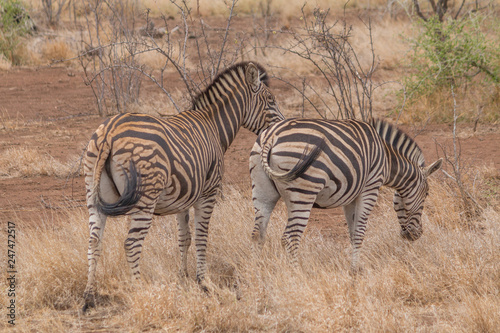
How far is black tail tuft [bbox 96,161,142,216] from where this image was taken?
14.7ft

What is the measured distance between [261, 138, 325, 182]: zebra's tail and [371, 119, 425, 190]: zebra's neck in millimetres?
1034

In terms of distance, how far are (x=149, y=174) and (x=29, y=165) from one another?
5.56 metres

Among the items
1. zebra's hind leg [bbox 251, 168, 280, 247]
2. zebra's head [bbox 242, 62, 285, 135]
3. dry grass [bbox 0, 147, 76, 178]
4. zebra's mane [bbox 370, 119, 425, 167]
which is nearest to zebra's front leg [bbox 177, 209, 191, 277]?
zebra's hind leg [bbox 251, 168, 280, 247]

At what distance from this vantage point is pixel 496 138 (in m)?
10.4

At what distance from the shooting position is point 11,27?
17.9m

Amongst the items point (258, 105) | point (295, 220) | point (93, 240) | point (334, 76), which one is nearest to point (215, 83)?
point (258, 105)

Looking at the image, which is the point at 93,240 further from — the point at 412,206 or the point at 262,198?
the point at 412,206

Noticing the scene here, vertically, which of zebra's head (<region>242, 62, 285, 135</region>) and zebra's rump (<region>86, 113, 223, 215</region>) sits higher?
zebra's head (<region>242, 62, 285, 135</region>)

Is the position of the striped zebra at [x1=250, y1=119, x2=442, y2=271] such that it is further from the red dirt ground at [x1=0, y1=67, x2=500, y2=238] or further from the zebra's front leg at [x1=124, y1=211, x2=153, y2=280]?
the red dirt ground at [x1=0, y1=67, x2=500, y2=238]

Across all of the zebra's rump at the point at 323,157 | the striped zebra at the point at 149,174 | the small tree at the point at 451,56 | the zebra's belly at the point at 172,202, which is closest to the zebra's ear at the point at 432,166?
the zebra's rump at the point at 323,157

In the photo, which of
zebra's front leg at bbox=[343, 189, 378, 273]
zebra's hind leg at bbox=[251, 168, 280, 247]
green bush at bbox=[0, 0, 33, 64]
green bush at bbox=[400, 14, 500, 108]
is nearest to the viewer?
zebra's hind leg at bbox=[251, 168, 280, 247]

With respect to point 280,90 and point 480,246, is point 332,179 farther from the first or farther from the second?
point 280,90

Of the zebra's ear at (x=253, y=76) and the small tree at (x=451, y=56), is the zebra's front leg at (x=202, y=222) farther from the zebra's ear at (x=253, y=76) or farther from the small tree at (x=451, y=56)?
the small tree at (x=451, y=56)

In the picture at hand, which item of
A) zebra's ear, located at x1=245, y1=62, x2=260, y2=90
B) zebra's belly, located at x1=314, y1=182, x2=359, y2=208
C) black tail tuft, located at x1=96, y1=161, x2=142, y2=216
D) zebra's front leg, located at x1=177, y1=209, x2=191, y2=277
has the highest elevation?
zebra's ear, located at x1=245, y1=62, x2=260, y2=90
